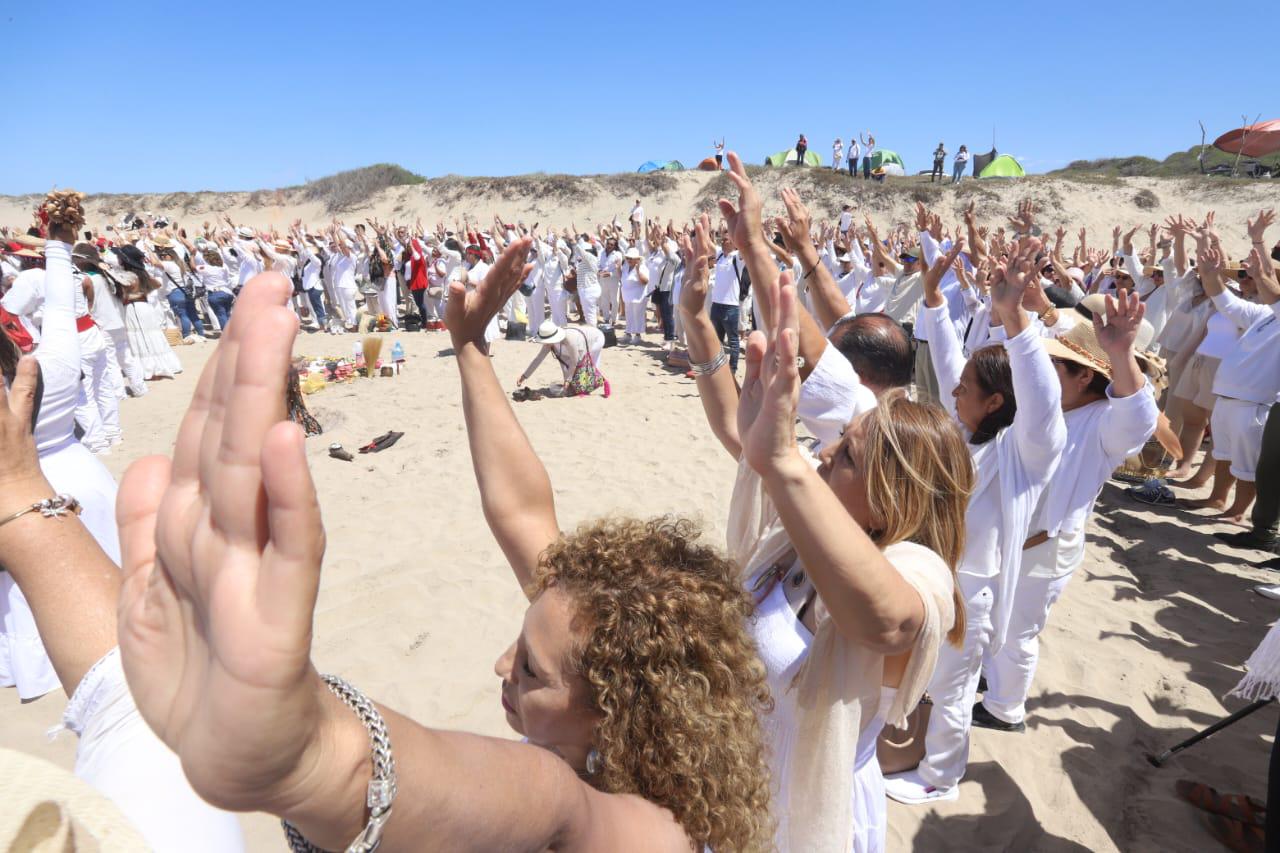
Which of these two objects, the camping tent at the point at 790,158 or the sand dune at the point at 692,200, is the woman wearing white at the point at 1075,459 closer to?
the sand dune at the point at 692,200

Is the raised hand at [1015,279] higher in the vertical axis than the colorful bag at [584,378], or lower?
higher

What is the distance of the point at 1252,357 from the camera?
16.2ft

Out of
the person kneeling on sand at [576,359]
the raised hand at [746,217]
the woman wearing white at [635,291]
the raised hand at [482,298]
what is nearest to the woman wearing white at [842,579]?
the raised hand at [482,298]

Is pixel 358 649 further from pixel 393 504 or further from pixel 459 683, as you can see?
pixel 393 504

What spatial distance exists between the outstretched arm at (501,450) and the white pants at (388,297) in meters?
12.9

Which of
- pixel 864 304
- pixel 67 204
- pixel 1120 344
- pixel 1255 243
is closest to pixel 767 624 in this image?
pixel 1120 344

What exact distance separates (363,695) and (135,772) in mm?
831

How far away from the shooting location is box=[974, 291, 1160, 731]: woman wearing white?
2363 mm

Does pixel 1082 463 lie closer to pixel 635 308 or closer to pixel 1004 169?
pixel 635 308

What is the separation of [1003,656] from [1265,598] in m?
2.88

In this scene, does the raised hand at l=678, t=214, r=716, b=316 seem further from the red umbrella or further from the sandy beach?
the red umbrella

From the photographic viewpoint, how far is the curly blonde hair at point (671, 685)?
36.5 inches

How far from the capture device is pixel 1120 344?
2236 millimetres

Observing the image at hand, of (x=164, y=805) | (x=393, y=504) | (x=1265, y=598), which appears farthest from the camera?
(x=393, y=504)
